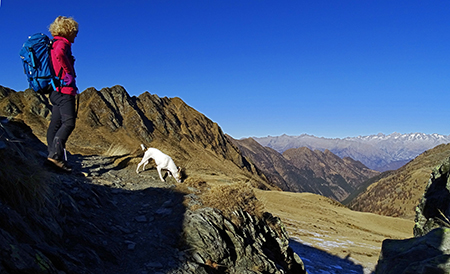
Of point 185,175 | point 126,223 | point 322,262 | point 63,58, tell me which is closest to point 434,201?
point 322,262

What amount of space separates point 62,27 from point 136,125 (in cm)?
4493

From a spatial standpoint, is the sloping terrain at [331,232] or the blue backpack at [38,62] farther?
the sloping terrain at [331,232]

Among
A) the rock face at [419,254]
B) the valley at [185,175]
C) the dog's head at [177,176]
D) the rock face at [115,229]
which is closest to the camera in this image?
the rock face at [115,229]

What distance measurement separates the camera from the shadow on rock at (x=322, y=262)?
13964 millimetres

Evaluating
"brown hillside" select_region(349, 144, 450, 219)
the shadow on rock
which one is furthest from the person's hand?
"brown hillside" select_region(349, 144, 450, 219)

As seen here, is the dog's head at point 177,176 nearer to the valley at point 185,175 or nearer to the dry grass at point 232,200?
the valley at point 185,175

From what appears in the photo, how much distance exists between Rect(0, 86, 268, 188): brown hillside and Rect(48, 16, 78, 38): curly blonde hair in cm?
2411

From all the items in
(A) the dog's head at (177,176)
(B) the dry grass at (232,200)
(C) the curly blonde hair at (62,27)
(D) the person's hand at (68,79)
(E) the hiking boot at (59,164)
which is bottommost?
(B) the dry grass at (232,200)

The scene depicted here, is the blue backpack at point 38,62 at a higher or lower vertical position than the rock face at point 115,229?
higher

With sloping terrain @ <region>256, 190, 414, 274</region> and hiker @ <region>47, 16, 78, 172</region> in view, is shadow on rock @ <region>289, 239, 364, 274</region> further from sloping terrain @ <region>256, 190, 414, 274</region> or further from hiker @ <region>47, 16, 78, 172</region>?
hiker @ <region>47, 16, 78, 172</region>

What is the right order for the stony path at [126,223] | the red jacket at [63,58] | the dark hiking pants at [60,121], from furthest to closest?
the dark hiking pants at [60,121], the red jacket at [63,58], the stony path at [126,223]

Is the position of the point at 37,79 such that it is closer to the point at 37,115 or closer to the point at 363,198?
the point at 37,115

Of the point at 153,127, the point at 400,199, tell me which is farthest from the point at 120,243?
the point at 400,199

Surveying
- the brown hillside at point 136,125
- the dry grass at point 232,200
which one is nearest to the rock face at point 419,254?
the dry grass at point 232,200
